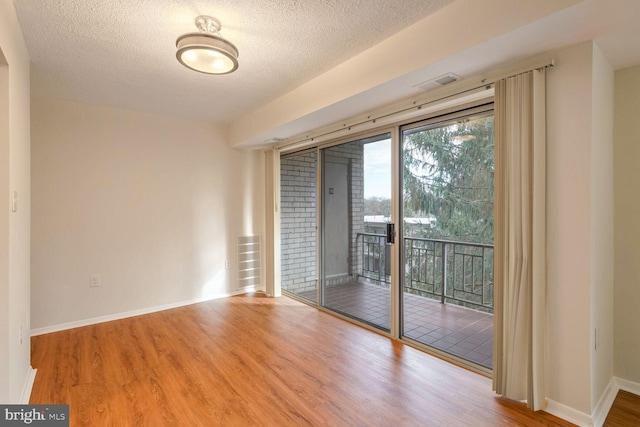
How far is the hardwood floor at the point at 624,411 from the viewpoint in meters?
1.92

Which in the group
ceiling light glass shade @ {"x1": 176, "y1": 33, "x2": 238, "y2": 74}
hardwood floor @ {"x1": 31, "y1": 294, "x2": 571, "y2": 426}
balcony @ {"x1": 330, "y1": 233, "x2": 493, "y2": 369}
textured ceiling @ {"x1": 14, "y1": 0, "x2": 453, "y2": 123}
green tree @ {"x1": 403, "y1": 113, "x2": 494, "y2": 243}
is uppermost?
textured ceiling @ {"x1": 14, "y1": 0, "x2": 453, "y2": 123}

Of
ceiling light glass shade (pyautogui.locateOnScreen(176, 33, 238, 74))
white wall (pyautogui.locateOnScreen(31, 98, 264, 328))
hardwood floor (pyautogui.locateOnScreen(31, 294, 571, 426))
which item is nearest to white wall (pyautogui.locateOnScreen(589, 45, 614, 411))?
hardwood floor (pyautogui.locateOnScreen(31, 294, 571, 426))

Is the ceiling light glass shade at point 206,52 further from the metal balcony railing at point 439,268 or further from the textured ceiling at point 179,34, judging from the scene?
the metal balcony railing at point 439,268

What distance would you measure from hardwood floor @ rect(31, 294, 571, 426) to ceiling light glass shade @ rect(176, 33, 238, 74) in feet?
7.47

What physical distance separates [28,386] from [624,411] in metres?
3.95

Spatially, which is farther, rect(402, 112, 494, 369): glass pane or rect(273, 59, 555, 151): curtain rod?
rect(402, 112, 494, 369): glass pane

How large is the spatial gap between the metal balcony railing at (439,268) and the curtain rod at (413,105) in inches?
47.2

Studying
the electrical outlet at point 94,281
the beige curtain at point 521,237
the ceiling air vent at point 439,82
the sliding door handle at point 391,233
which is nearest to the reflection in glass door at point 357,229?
the sliding door handle at point 391,233

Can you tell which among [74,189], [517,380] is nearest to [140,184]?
[74,189]

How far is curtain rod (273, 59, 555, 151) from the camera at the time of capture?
2.05 meters

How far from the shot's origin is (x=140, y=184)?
401cm

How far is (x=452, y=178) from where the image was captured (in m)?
2.85

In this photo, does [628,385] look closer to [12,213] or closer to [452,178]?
[452,178]

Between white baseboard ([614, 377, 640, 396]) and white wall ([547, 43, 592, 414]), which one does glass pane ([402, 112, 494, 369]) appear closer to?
white wall ([547, 43, 592, 414])
